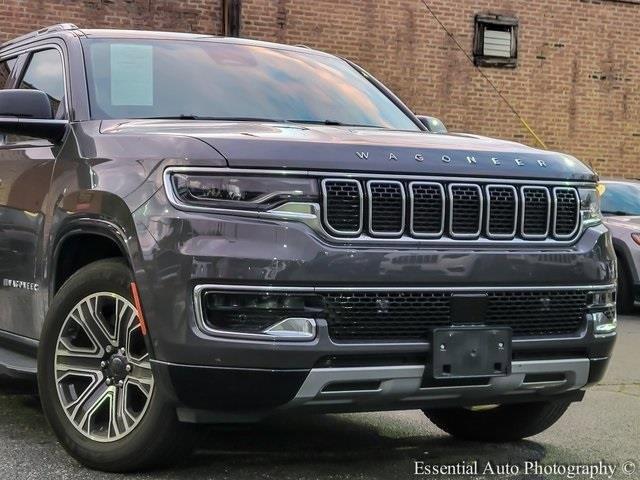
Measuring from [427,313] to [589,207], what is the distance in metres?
1.01

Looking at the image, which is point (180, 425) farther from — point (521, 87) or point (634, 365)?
point (521, 87)

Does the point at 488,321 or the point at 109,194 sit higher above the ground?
the point at 109,194

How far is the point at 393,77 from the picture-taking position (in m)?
13.8

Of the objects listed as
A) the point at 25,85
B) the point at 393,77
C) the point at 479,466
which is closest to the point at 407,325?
the point at 479,466

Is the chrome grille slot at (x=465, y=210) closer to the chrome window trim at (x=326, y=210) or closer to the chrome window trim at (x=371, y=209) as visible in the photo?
the chrome window trim at (x=371, y=209)

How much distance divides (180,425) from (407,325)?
3.16ft

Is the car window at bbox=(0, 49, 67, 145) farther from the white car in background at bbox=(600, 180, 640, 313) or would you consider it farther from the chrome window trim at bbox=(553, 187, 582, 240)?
the white car in background at bbox=(600, 180, 640, 313)

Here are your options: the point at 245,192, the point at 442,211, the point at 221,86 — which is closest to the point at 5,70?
the point at 221,86

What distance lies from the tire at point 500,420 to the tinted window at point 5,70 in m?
3.16

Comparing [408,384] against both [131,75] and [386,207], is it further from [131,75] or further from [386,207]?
[131,75]

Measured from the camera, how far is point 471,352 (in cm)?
349

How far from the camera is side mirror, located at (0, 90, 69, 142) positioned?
4.17 m

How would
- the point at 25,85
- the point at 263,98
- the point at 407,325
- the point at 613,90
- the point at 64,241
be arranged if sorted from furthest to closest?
the point at 613,90 < the point at 25,85 < the point at 263,98 < the point at 64,241 < the point at 407,325

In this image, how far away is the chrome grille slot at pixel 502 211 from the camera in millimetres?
3654
